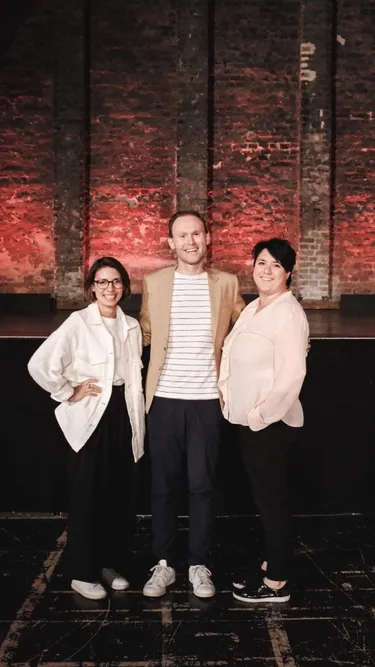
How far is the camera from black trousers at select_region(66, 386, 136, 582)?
10.1 ft

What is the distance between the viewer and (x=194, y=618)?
288cm

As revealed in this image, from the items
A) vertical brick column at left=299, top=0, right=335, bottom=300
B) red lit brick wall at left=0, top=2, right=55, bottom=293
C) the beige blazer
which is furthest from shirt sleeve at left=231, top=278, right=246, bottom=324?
red lit brick wall at left=0, top=2, right=55, bottom=293

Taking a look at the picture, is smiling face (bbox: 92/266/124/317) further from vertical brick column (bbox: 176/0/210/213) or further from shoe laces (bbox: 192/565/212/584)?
vertical brick column (bbox: 176/0/210/213)

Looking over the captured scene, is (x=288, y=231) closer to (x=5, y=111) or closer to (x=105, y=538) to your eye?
(x=5, y=111)

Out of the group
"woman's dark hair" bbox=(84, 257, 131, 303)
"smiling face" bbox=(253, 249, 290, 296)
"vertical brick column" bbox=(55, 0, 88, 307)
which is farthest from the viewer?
"vertical brick column" bbox=(55, 0, 88, 307)

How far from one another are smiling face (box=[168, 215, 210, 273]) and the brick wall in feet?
22.2

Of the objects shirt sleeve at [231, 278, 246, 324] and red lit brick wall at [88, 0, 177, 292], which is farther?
red lit brick wall at [88, 0, 177, 292]

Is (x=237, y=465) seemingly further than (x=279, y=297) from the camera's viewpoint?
Yes

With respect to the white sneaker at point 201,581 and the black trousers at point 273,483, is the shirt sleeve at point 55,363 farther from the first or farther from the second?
the white sneaker at point 201,581

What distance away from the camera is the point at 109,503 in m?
3.15

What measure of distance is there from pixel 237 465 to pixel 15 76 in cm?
744

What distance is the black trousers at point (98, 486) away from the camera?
3.08m

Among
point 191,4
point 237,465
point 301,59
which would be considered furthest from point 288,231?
point 237,465

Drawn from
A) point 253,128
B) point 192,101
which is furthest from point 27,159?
point 253,128
